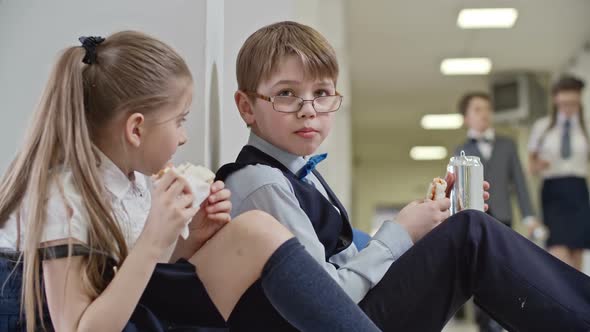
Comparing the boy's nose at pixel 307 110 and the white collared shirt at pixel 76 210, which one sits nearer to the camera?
the white collared shirt at pixel 76 210

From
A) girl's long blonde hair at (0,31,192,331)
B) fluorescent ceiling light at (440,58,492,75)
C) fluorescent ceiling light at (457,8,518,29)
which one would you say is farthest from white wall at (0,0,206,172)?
fluorescent ceiling light at (440,58,492,75)

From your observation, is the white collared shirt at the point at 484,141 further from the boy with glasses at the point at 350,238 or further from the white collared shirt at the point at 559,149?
the boy with glasses at the point at 350,238

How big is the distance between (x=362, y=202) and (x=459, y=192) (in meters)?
14.4

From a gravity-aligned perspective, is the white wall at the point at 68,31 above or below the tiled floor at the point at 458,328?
above

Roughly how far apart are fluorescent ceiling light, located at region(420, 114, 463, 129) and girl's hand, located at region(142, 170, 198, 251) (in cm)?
989

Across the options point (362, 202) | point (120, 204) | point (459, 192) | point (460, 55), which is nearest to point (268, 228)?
point (120, 204)

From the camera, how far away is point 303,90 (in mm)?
1575

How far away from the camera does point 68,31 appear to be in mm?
1730

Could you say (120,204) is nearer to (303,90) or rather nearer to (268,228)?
(268,228)

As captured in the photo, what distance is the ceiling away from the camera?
672 cm

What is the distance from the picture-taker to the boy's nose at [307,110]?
156 cm

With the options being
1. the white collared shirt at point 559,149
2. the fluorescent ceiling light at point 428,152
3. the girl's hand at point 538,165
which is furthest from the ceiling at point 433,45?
the fluorescent ceiling light at point 428,152

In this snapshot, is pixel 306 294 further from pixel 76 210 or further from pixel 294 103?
pixel 294 103

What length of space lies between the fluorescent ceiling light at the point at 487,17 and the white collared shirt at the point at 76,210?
5.65 meters
